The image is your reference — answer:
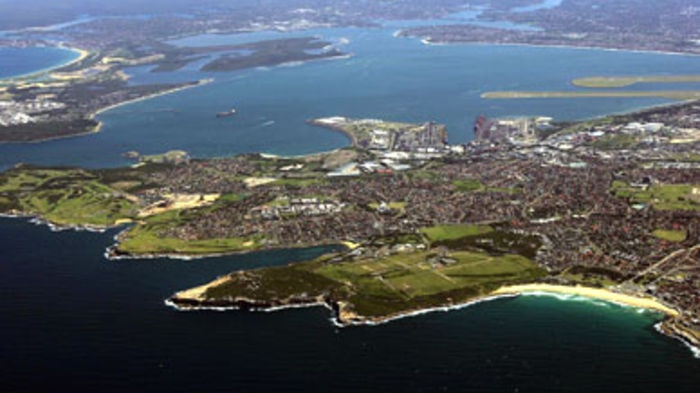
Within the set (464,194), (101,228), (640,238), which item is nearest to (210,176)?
(101,228)

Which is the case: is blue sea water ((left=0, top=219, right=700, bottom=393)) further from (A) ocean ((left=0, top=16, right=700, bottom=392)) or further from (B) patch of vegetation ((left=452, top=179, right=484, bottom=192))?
(B) patch of vegetation ((left=452, top=179, right=484, bottom=192))

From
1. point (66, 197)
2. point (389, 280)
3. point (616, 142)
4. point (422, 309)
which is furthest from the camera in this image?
point (616, 142)

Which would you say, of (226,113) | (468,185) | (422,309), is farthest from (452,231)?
(226,113)

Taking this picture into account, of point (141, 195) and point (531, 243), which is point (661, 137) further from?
point (141, 195)

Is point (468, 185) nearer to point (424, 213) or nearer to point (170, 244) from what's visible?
point (424, 213)

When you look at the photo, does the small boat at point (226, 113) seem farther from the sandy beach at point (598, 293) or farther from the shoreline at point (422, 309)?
the sandy beach at point (598, 293)

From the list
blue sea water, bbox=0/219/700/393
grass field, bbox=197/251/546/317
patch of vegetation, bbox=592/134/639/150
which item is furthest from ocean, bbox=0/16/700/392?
patch of vegetation, bbox=592/134/639/150
